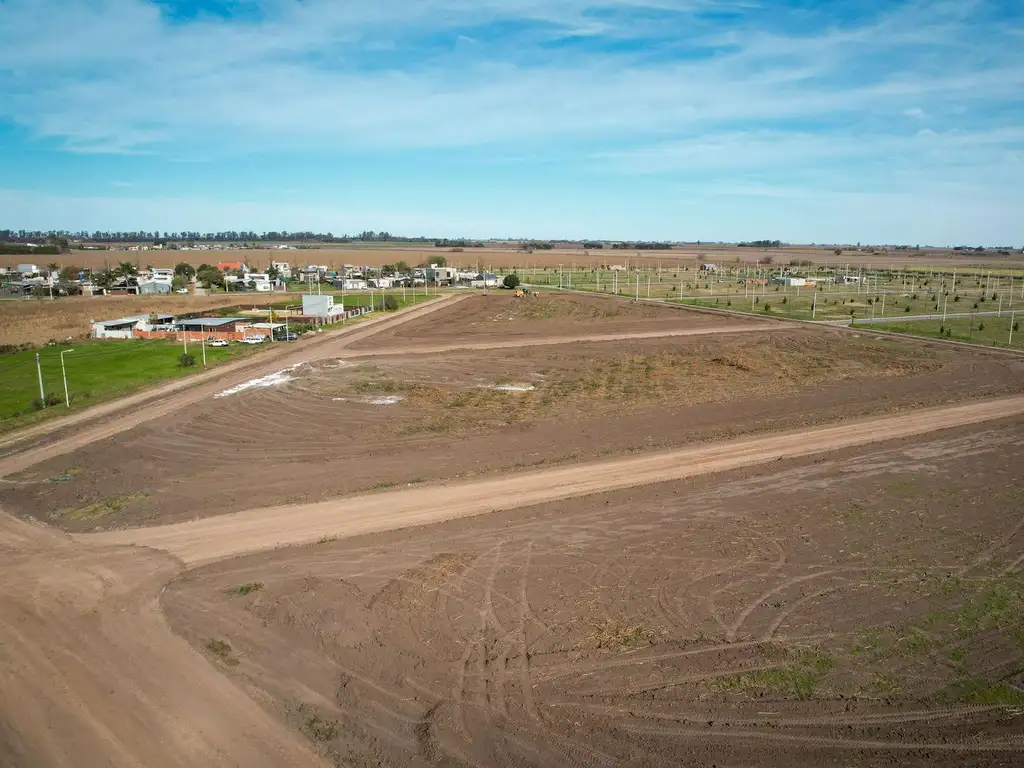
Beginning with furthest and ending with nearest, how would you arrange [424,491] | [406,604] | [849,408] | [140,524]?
[849,408], [424,491], [140,524], [406,604]

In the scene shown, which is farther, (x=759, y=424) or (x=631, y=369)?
(x=631, y=369)

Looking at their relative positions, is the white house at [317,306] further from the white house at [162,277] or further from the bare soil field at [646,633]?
the bare soil field at [646,633]

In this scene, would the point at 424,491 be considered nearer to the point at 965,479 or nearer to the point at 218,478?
the point at 218,478

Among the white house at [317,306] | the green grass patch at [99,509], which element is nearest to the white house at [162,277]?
the white house at [317,306]

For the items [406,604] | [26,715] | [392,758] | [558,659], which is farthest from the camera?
[406,604]

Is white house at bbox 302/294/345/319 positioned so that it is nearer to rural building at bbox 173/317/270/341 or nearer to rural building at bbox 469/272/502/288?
rural building at bbox 173/317/270/341

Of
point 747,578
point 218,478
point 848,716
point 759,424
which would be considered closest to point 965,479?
point 759,424
